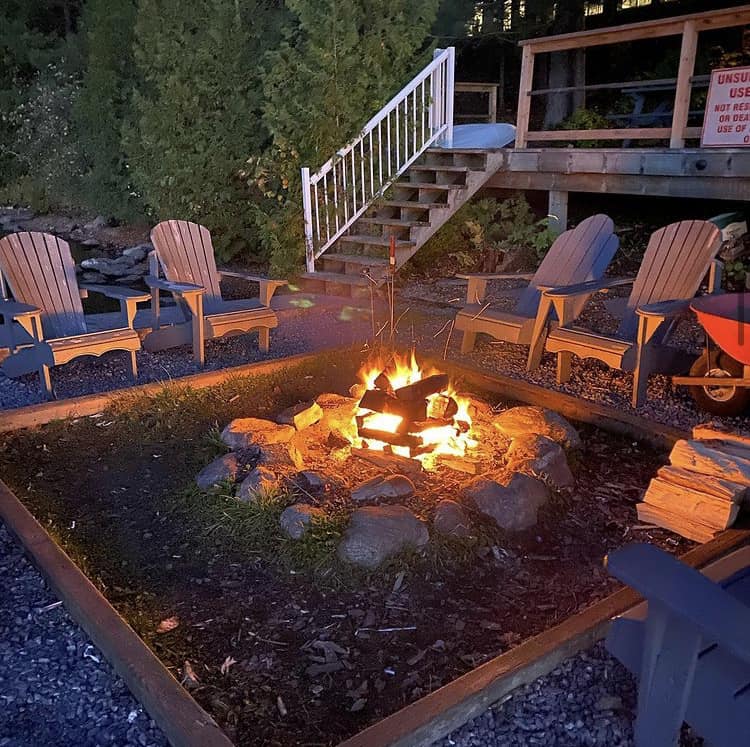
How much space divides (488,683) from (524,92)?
689 cm

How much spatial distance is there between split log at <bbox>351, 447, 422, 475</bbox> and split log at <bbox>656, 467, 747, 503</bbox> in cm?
99

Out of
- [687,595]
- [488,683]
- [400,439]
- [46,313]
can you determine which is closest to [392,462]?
[400,439]

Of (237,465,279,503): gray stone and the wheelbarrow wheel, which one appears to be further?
the wheelbarrow wheel

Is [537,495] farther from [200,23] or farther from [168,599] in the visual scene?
[200,23]

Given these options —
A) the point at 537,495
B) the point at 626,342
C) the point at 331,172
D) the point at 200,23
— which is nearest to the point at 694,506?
the point at 537,495

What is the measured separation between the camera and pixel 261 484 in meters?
2.97

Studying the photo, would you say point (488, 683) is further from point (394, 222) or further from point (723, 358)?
point (394, 222)

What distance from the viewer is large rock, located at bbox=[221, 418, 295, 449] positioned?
3400 mm

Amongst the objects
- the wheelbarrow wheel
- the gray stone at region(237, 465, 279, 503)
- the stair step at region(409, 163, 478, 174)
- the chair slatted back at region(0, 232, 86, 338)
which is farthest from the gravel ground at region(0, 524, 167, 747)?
the stair step at region(409, 163, 478, 174)

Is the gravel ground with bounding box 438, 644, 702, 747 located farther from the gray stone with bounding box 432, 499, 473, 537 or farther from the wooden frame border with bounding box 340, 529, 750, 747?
the gray stone with bounding box 432, 499, 473, 537

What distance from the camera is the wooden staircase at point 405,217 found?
290 inches

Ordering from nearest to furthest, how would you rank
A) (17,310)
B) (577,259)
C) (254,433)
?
(254,433), (17,310), (577,259)

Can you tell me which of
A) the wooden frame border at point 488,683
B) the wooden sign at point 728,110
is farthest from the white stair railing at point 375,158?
the wooden frame border at point 488,683

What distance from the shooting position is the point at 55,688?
2.02 m
